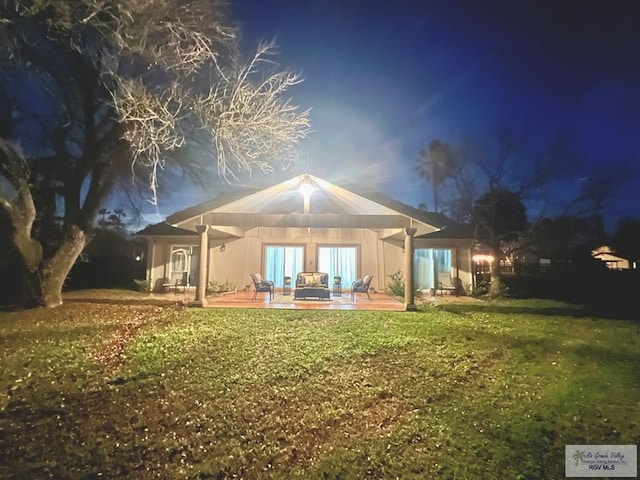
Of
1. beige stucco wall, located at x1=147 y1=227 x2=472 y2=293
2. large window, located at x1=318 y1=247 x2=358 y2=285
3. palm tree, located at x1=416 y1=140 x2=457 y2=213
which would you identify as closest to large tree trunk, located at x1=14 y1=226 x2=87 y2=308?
beige stucco wall, located at x1=147 y1=227 x2=472 y2=293

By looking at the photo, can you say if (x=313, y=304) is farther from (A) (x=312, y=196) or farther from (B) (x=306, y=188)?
(B) (x=306, y=188)

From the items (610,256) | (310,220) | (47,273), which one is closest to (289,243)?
(310,220)

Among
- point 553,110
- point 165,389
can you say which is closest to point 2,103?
point 165,389

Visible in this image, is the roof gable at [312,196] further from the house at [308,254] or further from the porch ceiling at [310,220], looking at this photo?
the house at [308,254]

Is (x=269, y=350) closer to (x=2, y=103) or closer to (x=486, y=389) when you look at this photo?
(x=486, y=389)

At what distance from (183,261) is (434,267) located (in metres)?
10.2

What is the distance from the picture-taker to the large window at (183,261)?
541 inches

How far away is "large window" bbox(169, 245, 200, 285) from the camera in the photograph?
13.8 metres

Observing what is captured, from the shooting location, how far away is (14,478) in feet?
8.64

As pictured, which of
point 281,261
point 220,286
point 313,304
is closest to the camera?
point 313,304

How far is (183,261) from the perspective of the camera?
13922 mm

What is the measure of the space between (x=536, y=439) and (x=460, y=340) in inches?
125

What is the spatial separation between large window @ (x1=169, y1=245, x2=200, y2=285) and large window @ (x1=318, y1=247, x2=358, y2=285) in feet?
16.7

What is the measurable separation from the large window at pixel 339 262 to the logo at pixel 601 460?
1113cm
